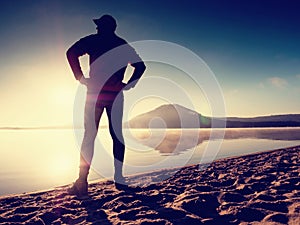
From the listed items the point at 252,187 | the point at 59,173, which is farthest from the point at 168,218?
the point at 59,173

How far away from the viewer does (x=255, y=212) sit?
344 centimetres

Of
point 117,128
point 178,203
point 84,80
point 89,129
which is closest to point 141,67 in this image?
point 84,80

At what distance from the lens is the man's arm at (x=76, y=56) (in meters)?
4.95

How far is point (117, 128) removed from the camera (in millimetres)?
5348

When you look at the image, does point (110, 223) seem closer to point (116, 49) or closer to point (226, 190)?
point (226, 190)

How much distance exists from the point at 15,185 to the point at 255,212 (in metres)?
5.79

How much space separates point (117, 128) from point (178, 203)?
1961mm

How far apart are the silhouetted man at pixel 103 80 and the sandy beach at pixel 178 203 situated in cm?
65

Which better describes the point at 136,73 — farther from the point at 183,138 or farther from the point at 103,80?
the point at 183,138

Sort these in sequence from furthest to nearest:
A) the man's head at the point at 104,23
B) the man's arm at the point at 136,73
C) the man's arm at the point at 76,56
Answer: the man's arm at the point at 136,73 → the man's head at the point at 104,23 → the man's arm at the point at 76,56

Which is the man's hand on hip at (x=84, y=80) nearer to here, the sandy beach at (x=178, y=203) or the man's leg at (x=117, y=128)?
the man's leg at (x=117, y=128)

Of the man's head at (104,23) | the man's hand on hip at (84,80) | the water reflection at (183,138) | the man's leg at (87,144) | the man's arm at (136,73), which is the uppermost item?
the man's head at (104,23)

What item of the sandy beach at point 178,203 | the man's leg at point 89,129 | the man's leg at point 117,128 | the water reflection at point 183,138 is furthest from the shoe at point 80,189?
the water reflection at point 183,138

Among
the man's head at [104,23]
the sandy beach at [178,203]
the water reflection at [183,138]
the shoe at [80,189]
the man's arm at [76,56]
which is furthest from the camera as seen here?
the water reflection at [183,138]
